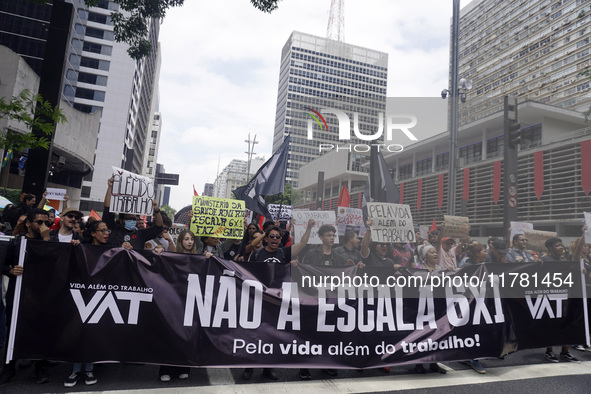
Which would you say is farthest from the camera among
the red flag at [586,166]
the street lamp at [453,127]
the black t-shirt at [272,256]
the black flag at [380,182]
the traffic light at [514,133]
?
the red flag at [586,166]

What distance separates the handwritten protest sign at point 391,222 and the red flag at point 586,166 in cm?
1940

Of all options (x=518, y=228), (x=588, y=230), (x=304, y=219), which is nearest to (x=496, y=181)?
(x=518, y=228)

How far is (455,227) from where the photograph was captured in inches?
312

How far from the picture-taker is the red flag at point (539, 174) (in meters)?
24.0

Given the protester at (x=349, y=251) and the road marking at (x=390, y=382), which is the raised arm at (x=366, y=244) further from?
the road marking at (x=390, y=382)

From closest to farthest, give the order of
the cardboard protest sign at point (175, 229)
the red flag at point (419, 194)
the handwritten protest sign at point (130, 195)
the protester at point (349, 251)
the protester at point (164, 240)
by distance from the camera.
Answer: the protester at point (349, 251)
the protester at point (164, 240)
the handwritten protest sign at point (130, 195)
the cardboard protest sign at point (175, 229)
the red flag at point (419, 194)

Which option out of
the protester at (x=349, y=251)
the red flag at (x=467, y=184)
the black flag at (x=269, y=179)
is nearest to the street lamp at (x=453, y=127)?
the black flag at (x=269, y=179)

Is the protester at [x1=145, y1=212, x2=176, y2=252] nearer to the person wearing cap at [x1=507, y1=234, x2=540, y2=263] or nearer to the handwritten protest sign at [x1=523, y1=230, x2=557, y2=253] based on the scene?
the person wearing cap at [x1=507, y1=234, x2=540, y2=263]

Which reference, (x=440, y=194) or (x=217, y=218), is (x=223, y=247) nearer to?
(x=217, y=218)

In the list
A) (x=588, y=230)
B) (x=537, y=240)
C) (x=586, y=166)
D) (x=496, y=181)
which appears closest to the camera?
(x=588, y=230)

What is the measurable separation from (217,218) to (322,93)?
10708 centimetres

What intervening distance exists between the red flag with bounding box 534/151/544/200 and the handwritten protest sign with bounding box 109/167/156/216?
24569mm

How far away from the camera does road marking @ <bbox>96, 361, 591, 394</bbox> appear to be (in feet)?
13.1

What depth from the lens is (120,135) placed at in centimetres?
5653
